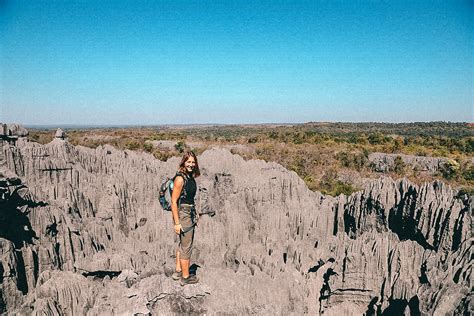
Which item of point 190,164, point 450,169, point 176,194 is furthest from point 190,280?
point 450,169

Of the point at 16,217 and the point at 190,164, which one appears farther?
the point at 16,217

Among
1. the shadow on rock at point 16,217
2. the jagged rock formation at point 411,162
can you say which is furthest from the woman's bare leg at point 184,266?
the jagged rock formation at point 411,162

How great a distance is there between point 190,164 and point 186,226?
0.82 m

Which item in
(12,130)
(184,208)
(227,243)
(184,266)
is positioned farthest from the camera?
(12,130)

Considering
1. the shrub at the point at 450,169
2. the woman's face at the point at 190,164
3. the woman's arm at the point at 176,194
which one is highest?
the woman's face at the point at 190,164

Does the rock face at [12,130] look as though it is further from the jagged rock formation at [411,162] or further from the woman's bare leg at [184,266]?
the jagged rock formation at [411,162]

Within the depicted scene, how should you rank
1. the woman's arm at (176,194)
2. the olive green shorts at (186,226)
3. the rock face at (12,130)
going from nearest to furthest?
the woman's arm at (176,194)
the olive green shorts at (186,226)
the rock face at (12,130)

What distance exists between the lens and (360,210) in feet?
27.5

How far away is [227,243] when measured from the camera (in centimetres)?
862

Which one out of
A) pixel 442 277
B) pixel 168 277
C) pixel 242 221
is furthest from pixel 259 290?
pixel 242 221

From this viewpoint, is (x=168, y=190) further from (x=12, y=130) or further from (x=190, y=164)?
(x=12, y=130)

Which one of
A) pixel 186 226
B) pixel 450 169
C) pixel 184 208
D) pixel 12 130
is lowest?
pixel 450 169

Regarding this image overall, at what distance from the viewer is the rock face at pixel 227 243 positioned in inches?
203

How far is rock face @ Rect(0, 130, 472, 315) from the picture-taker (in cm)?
515
